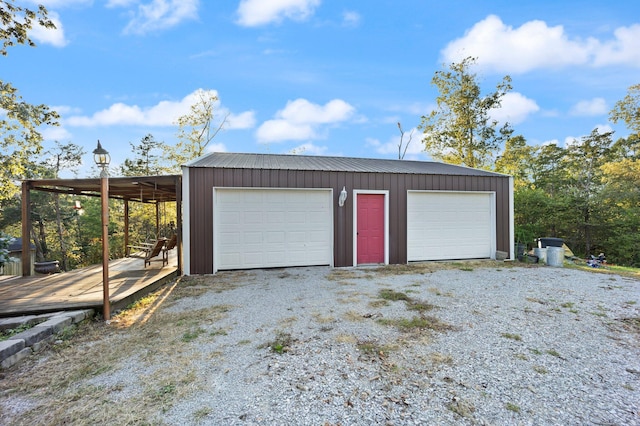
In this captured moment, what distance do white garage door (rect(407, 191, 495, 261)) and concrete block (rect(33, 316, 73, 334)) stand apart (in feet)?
22.2

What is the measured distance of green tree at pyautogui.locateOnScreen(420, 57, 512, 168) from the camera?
49.4 ft

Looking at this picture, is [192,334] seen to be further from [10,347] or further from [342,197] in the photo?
[342,197]

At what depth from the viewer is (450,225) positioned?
25.8 feet

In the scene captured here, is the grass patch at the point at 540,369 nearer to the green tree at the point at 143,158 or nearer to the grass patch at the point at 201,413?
the grass patch at the point at 201,413

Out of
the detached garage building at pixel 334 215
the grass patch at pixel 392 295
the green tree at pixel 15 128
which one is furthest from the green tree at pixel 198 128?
the grass patch at pixel 392 295

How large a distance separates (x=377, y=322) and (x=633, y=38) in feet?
42.0

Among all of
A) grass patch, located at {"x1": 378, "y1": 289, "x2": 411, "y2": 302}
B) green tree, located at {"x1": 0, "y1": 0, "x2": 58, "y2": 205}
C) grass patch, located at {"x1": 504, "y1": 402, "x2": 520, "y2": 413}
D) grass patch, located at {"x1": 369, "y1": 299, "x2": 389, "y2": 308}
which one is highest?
green tree, located at {"x1": 0, "y1": 0, "x2": 58, "y2": 205}

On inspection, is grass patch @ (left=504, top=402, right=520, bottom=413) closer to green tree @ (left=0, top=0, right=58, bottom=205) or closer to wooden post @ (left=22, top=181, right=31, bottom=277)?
wooden post @ (left=22, top=181, right=31, bottom=277)

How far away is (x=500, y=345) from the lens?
2.81m

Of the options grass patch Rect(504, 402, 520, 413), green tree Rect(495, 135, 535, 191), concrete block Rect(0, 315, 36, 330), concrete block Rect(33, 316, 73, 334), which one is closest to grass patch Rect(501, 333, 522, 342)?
grass patch Rect(504, 402, 520, 413)

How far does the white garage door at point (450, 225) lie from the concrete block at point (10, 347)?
23.3 ft

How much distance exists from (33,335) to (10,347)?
27 cm

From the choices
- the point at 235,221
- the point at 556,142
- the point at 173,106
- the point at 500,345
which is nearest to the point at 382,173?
the point at 235,221

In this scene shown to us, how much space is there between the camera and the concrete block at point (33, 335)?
2777 mm
